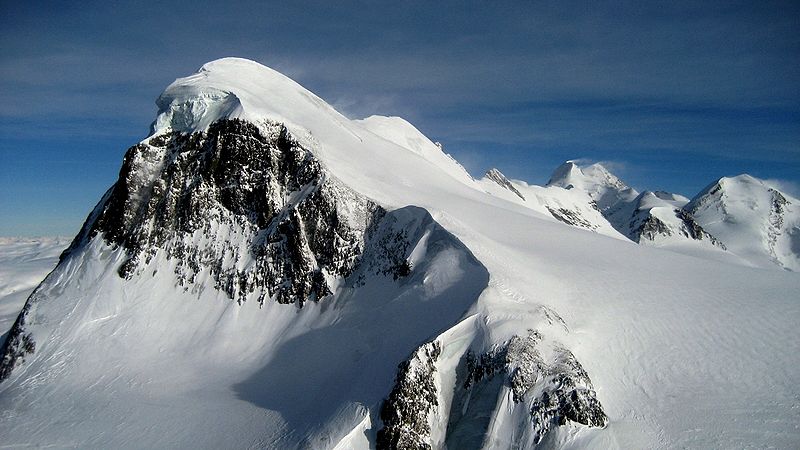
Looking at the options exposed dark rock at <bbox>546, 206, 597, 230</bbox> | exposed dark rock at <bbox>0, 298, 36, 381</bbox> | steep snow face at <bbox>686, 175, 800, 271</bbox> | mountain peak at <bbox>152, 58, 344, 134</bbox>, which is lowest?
exposed dark rock at <bbox>0, 298, 36, 381</bbox>

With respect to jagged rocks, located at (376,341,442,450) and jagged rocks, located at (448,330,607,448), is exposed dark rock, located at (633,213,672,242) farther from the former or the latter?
jagged rocks, located at (376,341,442,450)

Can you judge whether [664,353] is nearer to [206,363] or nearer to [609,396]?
[609,396]

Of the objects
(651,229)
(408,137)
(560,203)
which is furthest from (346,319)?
(651,229)

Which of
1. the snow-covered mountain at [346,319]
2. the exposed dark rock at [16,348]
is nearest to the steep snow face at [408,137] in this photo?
the snow-covered mountain at [346,319]

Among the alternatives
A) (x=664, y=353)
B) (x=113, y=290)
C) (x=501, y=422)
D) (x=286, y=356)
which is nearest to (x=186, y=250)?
(x=113, y=290)

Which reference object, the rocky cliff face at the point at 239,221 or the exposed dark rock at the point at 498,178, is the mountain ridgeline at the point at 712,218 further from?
the rocky cliff face at the point at 239,221

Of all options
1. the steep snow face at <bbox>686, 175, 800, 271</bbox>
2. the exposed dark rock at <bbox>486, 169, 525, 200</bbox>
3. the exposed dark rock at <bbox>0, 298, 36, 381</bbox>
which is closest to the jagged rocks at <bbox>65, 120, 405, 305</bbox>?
the exposed dark rock at <bbox>0, 298, 36, 381</bbox>

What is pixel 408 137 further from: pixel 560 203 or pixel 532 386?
pixel 560 203

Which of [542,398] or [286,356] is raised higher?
[542,398]
